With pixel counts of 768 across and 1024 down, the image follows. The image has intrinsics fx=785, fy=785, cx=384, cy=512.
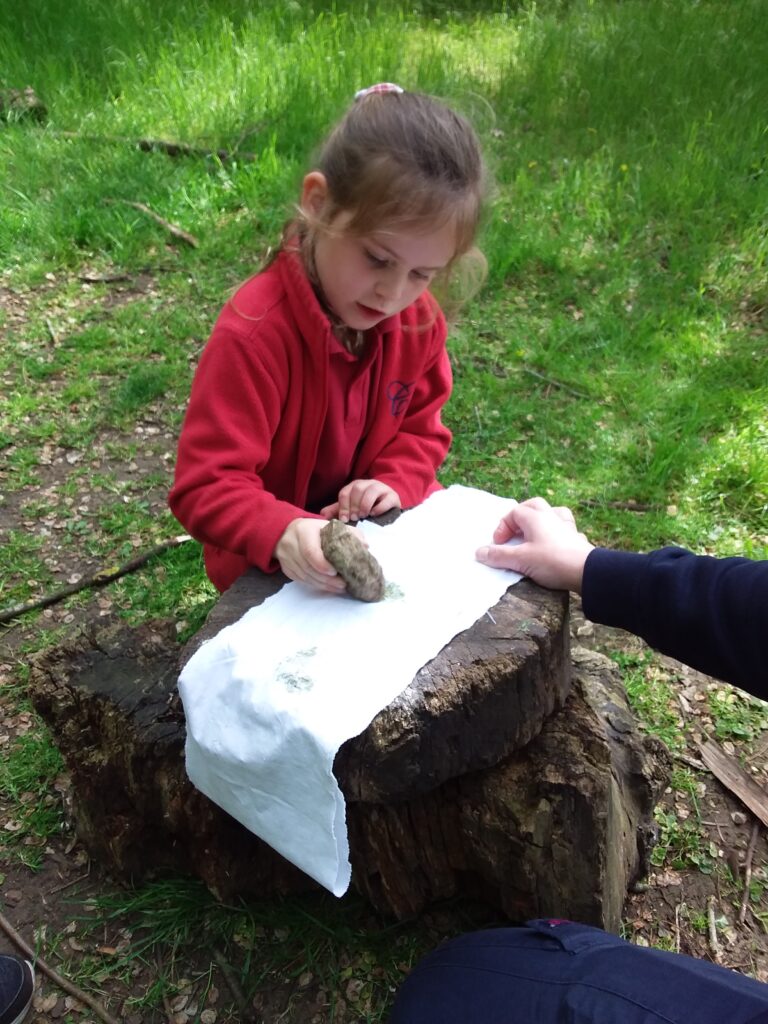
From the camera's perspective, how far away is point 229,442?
5.90ft

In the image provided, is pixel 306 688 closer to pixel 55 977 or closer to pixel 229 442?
pixel 229 442

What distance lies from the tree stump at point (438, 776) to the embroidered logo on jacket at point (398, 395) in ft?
2.25

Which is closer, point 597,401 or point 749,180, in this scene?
point 597,401

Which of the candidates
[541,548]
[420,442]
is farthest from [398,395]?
[541,548]

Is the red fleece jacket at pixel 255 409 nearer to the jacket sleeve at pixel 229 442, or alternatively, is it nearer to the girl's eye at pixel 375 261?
the jacket sleeve at pixel 229 442

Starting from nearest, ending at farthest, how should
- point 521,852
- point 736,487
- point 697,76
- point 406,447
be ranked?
point 521,852 < point 406,447 < point 736,487 < point 697,76

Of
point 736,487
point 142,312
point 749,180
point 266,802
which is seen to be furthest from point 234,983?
point 749,180

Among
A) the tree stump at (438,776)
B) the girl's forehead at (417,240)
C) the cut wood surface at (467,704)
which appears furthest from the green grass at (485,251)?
the cut wood surface at (467,704)

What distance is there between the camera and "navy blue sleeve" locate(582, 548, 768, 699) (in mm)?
1441

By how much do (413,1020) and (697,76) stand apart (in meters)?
6.16

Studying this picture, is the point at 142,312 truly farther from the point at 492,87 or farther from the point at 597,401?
the point at 492,87

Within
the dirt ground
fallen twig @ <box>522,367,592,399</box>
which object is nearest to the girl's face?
the dirt ground

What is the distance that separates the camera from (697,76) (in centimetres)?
558

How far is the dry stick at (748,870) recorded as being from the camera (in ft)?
6.69
